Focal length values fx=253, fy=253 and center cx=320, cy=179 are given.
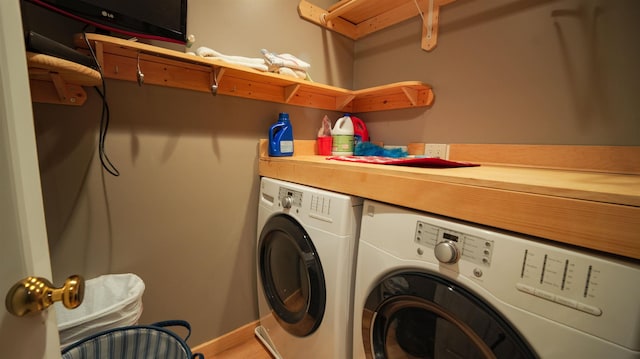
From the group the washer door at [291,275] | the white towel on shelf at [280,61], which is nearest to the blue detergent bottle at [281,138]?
the white towel on shelf at [280,61]

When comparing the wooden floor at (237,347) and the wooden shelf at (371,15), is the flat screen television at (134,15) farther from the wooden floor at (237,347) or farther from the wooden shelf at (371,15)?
the wooden floor at (237,347)

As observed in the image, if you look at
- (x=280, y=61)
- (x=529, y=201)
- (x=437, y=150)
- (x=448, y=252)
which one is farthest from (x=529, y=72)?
(x=280, y=61)

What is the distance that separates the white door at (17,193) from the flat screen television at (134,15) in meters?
0.72

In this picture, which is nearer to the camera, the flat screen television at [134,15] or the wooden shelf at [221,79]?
the flat screen television at [134,15]

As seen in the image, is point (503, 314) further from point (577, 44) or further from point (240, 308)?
point (240, 308)

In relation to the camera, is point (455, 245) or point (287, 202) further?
point (287, 202)

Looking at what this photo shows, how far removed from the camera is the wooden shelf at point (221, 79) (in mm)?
983

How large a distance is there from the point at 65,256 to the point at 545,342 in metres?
1.53

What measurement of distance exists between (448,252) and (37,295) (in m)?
0.73

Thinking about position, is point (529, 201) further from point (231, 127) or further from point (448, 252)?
point (231, 127)

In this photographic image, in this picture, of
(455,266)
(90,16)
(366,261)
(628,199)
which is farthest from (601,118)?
(90,16)

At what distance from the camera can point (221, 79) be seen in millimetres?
1265

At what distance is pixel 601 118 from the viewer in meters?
0.98

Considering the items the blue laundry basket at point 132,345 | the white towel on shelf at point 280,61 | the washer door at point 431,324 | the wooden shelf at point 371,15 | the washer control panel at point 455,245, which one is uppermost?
the wooden shelf at point 371,15
